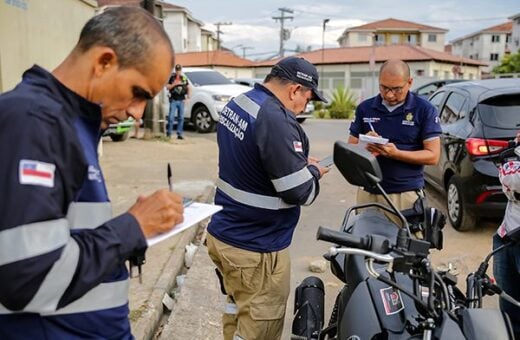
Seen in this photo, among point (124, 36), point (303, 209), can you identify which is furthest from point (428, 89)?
point (124, 36)

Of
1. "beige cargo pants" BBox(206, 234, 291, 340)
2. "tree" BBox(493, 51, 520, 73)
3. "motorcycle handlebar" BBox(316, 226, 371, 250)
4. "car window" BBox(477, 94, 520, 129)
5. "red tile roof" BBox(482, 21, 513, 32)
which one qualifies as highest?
"red tile roof" BBox(482, 21, 513, 32)

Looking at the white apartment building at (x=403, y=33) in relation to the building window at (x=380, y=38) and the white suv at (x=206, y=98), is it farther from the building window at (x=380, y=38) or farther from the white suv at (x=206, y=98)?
the white suv at (x=206, y=98)

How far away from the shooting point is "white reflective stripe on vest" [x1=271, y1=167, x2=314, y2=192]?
105 inches

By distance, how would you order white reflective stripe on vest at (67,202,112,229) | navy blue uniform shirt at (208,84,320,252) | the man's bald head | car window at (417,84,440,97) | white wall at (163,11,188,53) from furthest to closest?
white wall at (163,11,188,53) → car window at (417,84,440,97) → the man's bald head → navy blue uniform shirt at (208,84,320,252) → white reflective stripe on vest at (67,202,112,229)

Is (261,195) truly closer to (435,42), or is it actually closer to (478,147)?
(478,147)

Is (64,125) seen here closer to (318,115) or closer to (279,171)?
(279,171)

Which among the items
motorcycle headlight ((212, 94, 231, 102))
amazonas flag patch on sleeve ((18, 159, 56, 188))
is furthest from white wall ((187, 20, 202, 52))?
amazonas flag patch on sleeve ((18, 159, 56, 188))

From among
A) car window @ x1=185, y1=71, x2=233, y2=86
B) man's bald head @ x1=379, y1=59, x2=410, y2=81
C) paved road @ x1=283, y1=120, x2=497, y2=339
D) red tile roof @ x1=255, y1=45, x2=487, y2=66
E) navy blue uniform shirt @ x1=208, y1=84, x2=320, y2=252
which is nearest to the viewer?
navy blue uniform shirt @ x1=208, y1=84, x2=320, y2=252

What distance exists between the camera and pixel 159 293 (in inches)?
168

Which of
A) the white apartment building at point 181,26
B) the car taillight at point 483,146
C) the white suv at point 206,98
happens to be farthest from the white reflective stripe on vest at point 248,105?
the white apartment building at point 181,26

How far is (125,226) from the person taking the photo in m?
1.43

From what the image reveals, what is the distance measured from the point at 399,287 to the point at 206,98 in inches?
548

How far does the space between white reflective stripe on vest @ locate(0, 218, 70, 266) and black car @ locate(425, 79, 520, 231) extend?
492 cm

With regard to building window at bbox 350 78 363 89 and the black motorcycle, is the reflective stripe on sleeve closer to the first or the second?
the black motorcycle
